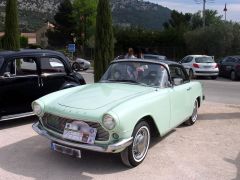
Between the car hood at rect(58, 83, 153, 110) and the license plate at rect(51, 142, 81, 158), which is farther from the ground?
the car hood at rect(58, 83, 153, 110)

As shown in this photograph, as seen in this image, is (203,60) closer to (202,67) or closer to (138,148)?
(202,67)

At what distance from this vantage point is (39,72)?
8.45 metres

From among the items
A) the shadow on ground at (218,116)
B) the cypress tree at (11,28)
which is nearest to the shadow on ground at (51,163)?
Answer: the shadow on ground at (218,116)

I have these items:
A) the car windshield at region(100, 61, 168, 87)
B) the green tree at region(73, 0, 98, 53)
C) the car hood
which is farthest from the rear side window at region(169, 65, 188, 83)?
the green tree at region(73, 0, 98, 53)

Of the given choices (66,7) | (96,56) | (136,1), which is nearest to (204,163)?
(96,56)

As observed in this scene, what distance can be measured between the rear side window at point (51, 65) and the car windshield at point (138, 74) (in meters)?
2.03

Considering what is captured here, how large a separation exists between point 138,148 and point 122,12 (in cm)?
9361

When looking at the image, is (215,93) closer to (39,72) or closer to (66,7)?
(39,72)

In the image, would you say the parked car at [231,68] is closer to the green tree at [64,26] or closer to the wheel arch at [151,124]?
the wheel arch at [151,124]

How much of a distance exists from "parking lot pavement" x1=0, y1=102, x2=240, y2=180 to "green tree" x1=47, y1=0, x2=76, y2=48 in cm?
6373

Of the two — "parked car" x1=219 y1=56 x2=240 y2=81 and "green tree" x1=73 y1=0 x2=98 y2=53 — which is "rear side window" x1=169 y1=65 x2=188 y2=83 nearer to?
"parked car" x1=219 y1=56 x2=240 y2=81

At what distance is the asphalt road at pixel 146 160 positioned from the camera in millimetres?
5336

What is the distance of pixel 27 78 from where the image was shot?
8180 millimetres

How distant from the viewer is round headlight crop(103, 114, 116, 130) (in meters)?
5.11
